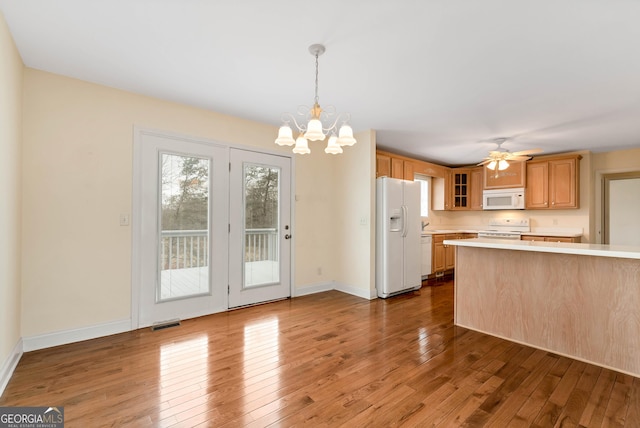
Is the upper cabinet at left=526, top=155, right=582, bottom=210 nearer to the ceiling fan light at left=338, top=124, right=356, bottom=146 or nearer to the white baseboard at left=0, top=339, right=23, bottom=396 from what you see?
the ceiling fan light at left=338, top=124, right=356, bottom=146

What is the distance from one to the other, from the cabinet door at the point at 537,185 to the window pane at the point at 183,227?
19.1ft

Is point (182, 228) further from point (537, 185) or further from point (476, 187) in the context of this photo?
point (537, 185)

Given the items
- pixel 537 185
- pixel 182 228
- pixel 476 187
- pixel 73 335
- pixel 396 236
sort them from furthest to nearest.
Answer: pixel 476 187 → pixel 537 185 → pixel 396 236 → pixel 182 228 → pixel 73 335

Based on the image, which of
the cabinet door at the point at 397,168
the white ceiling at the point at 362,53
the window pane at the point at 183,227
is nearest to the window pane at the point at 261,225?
the window pane at the point at 183,227

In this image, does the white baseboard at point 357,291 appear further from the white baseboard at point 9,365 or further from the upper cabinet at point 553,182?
the upper cabinet at point 553,182

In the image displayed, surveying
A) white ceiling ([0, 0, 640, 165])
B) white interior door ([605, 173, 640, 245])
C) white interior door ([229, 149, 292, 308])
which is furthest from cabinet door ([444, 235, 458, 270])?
white interior door ([229, 149, 292, 308])

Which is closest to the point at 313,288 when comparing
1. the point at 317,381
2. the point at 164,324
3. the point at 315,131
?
the point at 164,324

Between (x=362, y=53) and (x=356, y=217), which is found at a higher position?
(x=362, y=53)

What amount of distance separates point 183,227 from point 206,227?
258mm

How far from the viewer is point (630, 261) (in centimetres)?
231

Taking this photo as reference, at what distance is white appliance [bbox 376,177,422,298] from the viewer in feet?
14.3

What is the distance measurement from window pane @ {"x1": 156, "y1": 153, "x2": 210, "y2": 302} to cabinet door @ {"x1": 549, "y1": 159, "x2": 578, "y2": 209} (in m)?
5.96

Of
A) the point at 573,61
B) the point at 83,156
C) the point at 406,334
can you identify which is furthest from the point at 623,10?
the point at 83,156

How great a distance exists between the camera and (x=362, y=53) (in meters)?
2.33
